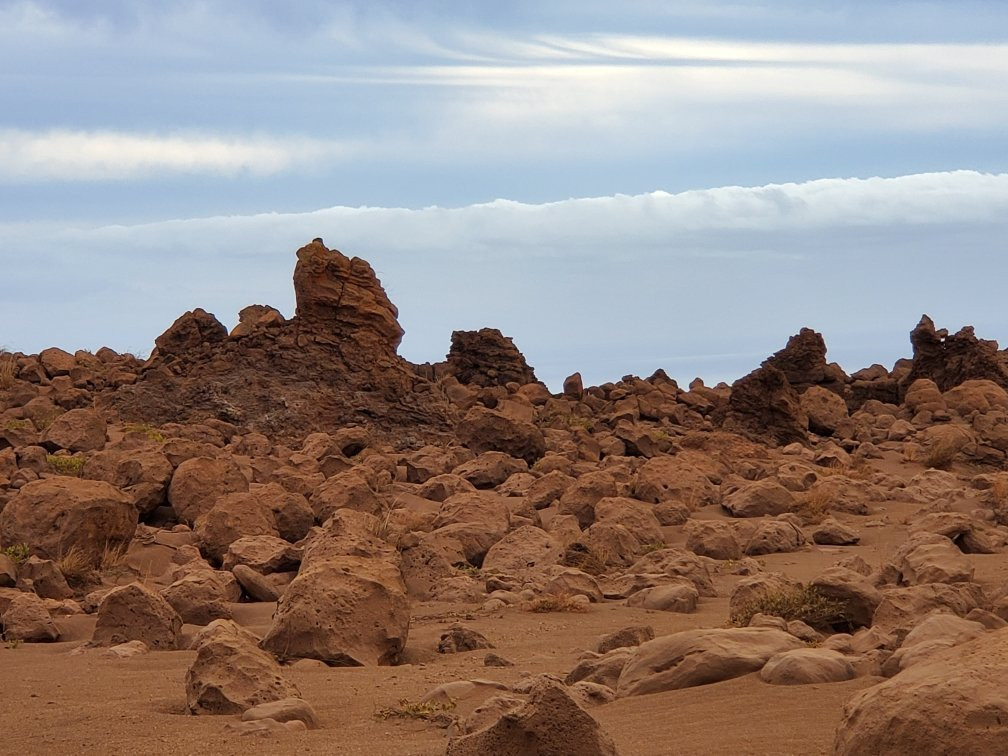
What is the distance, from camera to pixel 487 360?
30062 mm

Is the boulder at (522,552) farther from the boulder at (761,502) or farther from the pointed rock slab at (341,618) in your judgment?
the boulder at (761,502)

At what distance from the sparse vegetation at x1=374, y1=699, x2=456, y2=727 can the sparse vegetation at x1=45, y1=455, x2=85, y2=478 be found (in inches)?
377

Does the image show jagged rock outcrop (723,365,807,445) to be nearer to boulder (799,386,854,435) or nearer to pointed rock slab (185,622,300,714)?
boulder (799,386,854,435)

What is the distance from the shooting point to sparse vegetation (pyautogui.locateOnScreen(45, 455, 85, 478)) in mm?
14570

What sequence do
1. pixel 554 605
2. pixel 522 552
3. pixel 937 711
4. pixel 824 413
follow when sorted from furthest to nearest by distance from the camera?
pixel 824 413
pixel 522 552
pixel 554 605
pixel 937 711

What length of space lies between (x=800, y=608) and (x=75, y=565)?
563cm

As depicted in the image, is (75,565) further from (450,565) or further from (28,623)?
(450,565)

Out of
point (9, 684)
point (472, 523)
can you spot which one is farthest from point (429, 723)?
point (472, 523)

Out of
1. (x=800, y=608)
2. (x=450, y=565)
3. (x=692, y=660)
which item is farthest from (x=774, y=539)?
(x=692, y=660)

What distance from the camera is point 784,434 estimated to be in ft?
76.0

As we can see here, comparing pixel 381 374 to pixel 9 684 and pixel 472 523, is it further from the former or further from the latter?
→ pixel 9 684

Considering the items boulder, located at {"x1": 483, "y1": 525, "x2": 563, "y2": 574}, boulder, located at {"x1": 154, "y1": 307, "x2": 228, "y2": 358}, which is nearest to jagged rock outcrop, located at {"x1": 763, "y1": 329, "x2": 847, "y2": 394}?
boulder, located at {"x1": 154, "y1": 307, "x2": 228, "y2": 358}

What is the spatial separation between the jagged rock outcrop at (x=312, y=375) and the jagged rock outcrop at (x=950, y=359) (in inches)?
546

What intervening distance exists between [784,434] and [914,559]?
1445 centimetres
